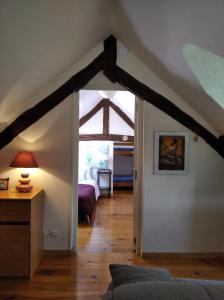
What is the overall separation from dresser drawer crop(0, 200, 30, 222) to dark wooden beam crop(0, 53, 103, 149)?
0.86 meters

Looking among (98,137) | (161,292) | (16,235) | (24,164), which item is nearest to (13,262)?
(16,235)

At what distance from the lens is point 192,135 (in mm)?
3455

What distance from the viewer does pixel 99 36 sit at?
10.4 ft

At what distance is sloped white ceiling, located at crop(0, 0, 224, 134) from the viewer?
6.01 ft

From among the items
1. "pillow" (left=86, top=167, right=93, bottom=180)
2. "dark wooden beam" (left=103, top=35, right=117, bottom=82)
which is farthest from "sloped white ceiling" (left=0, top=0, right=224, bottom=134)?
"pillow" (left=86, top=167, right=93, bottom=180)

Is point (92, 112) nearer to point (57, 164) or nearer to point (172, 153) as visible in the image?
point (57, 164)

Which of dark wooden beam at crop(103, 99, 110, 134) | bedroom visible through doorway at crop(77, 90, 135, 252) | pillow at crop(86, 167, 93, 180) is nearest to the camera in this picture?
bedroom visible through doorway at crop(77, 90, 135, 252)

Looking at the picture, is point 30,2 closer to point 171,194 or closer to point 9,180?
point 9,180

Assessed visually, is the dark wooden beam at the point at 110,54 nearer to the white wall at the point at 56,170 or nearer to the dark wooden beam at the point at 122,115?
the white wall at the point at 56,170

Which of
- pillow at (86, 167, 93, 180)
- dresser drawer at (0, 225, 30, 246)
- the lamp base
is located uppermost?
the lamp base

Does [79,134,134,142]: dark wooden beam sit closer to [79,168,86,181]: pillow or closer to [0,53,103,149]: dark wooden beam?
[79,168,86,181]: pillow

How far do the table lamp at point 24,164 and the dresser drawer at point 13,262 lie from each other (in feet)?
2.11

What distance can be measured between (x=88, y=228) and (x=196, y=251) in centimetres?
183

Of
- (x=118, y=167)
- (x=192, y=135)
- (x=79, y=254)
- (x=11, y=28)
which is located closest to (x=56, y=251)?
(x=79, y=254)
